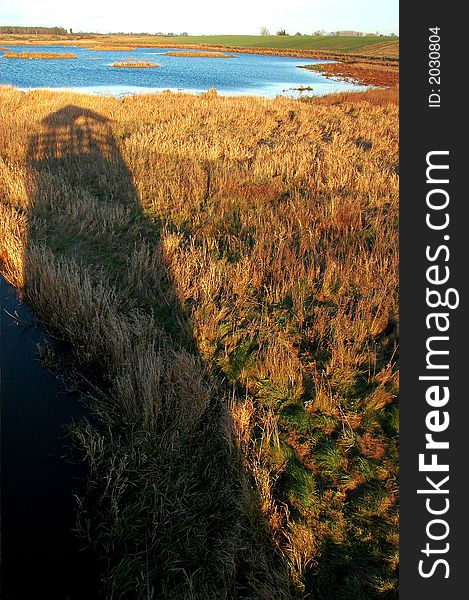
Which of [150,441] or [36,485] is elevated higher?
[150,441]

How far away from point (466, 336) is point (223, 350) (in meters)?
2.80

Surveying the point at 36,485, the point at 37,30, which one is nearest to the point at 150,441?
the point at 36,485

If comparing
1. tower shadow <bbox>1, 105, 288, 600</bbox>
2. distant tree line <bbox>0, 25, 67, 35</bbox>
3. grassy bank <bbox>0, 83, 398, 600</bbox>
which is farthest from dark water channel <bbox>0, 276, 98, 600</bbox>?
distant tree line <bbox>0, 25, 67, 35</bbox>

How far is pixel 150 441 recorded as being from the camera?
132 inches

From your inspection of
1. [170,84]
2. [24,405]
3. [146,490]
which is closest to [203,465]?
[146,490]

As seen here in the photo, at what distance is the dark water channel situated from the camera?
2.62m

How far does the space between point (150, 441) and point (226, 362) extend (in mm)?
1266

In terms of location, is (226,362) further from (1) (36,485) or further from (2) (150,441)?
(1) (36,485)

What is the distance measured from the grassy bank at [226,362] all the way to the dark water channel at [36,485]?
0.19 metres

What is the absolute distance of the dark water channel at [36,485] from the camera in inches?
103

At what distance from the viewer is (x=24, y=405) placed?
154 inches

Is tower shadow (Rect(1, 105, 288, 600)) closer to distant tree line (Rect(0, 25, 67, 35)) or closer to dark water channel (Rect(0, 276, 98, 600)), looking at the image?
dark water channel (Rect(0, 276, 98, 600))

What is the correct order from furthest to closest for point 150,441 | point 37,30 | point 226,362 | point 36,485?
1. point 37,30
2. point 226,362
3. point 150,441
4. point 36,485

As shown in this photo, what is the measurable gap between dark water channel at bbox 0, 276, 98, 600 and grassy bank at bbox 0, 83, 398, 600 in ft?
0.64
